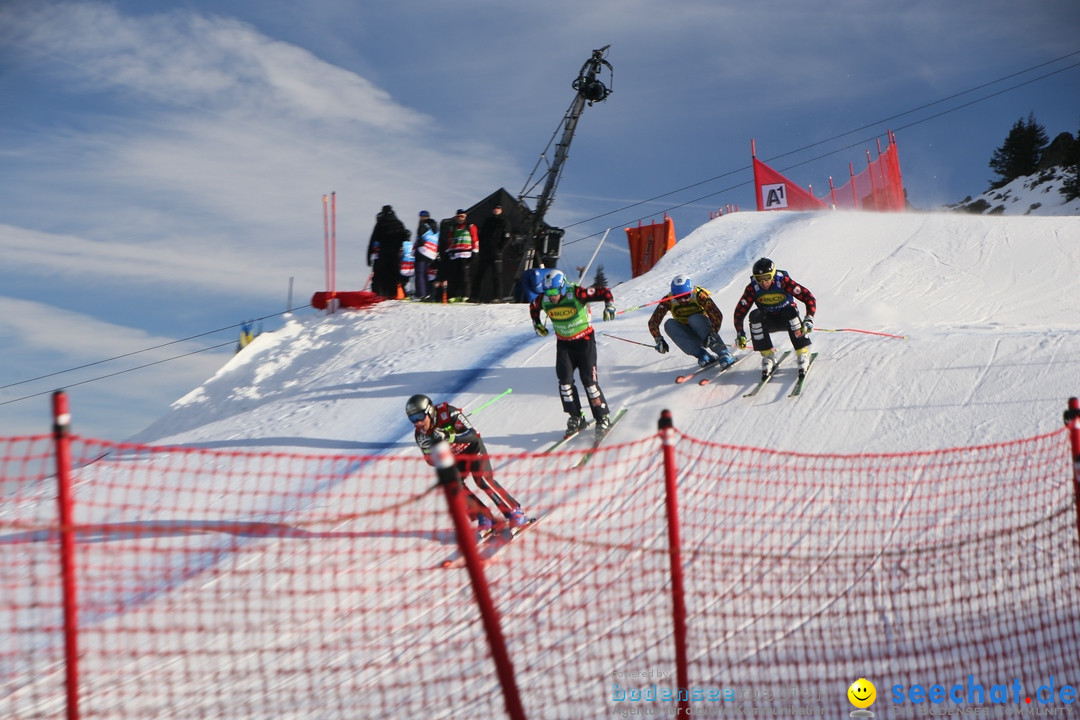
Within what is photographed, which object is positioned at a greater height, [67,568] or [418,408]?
[418,408]

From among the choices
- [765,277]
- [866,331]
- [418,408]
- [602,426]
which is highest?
[765,277]

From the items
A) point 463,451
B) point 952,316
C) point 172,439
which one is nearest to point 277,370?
point 172,439

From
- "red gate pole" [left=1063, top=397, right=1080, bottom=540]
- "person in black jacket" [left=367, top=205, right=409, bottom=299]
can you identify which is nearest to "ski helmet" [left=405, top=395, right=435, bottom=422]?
"red gate pole" [left=1063, top=397, right=1080, bottom=540]

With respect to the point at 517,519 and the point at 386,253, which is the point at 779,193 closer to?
the point at 386,253

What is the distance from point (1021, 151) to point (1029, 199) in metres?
9.86

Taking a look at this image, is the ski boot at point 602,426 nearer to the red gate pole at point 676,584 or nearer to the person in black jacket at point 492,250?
the red gate pole at point 676,584

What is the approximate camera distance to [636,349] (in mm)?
10078

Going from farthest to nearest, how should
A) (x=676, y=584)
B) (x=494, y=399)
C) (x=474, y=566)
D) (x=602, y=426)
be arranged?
(x=494, y=399)
(x=602, y=426)
(x=676, y=584)
(x=474, y=566)

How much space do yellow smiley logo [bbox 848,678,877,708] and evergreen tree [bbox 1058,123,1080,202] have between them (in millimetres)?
44783

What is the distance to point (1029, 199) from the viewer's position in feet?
150

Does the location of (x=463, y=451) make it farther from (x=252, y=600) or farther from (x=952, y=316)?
(x=952, y=316)

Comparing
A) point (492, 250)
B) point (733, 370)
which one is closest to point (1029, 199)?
point (492, 250)

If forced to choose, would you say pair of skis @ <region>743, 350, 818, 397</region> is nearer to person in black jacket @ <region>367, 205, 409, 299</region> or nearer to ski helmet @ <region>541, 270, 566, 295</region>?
ski helmet @ <region>541, 270, 566, 295</region>

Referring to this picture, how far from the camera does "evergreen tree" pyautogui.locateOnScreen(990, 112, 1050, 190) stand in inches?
2067
